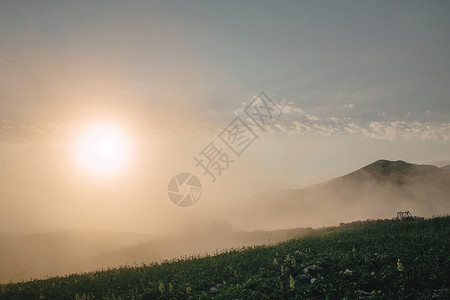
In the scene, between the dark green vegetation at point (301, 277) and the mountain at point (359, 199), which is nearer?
the dark green vegetation at point (301, 277)

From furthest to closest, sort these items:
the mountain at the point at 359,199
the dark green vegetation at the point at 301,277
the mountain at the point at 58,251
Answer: the mountain at the point at 359,199, the mountain at the point at 58,251, the dark green vegetation at the point at 301,277

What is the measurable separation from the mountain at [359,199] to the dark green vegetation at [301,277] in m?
106

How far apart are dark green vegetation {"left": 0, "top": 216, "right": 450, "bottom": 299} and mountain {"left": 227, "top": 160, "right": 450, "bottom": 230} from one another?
106m

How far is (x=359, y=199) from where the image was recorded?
128625 mm

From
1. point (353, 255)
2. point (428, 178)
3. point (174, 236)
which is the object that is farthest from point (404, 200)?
point (353, 255)

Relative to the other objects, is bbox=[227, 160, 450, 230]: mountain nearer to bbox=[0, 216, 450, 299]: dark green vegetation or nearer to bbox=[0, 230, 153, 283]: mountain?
bbox=[0, 230, 153, 283]: mountain

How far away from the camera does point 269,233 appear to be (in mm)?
59219

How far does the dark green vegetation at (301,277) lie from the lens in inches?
391

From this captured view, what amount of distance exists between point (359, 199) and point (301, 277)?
134m

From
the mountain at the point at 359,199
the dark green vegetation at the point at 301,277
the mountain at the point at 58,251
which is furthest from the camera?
the mountain at the point at 359,199

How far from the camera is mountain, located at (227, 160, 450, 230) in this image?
4274 inches

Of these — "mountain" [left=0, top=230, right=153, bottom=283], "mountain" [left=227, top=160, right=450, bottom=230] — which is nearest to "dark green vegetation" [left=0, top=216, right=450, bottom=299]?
"mountain" [left=0, top=230, right=153, bottom=283]

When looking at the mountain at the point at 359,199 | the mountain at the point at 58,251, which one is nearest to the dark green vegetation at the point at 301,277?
the mountain at the point at 58,251

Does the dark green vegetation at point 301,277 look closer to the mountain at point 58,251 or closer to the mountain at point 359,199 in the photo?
the mountain at point 58,251
